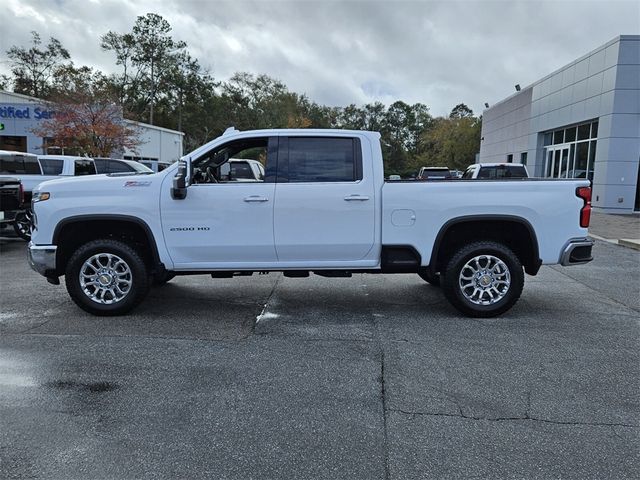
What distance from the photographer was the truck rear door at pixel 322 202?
559 cm

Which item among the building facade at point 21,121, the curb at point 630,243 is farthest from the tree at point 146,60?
the curb at point 630,243

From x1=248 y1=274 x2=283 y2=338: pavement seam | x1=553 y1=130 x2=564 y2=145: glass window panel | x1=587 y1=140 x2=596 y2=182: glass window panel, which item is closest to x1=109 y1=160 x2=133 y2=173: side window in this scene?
x1=248 y1=274 x2=283 y2=338: pavement seam

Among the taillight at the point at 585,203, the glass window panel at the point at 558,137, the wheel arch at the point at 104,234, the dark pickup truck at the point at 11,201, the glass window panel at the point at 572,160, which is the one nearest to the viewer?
the wheel arch at the point at 104,234

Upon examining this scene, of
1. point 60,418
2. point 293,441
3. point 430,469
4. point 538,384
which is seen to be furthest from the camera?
point 538,384

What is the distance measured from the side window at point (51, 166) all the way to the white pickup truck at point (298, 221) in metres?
9.29

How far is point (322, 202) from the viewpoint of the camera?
5.59 meters

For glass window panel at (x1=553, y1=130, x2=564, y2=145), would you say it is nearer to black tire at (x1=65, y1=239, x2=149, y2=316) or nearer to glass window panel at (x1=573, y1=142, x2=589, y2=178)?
glass window panel at (x1=573, y1=142, x2=589, y2=178)

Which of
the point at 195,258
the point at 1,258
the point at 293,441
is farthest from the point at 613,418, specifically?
the point at 1,258

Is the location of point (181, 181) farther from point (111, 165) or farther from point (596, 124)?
point (596, 124)

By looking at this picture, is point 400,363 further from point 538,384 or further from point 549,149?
point 549,149

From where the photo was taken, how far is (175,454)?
3.05m

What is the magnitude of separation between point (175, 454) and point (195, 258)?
2899 mm

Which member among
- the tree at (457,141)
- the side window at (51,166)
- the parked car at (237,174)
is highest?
the tree at (457,141)

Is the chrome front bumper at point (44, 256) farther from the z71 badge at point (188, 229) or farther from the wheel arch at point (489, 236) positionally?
the wheel arch at point (489, 236)
